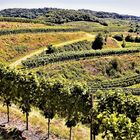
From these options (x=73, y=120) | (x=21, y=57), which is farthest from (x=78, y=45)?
(x=73, y=120)

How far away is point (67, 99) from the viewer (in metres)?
61.9

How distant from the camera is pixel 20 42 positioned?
470ft

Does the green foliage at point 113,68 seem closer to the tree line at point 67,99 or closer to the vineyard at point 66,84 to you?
the vineyard at point 66,84

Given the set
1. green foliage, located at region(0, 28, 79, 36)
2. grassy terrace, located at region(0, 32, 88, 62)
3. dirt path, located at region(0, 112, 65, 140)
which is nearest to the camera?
dirt path, located at region(0, 112, 65, 140)

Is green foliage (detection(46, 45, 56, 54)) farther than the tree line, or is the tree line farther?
green foliage (detection(46, 45, 56, 54))

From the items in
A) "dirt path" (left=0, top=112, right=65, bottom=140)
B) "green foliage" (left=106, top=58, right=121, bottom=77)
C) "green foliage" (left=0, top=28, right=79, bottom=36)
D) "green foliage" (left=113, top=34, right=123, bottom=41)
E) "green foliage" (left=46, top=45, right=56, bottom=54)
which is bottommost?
"green foliage" (left=106, top=58, right=121, bottom=77)

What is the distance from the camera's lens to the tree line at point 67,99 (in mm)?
52188

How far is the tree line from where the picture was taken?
52.2 m

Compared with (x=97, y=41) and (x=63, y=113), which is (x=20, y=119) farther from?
(x=97, y=41)

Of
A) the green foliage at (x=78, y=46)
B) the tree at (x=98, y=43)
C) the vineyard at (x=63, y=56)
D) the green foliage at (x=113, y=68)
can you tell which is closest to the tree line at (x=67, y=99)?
the vineyard at (x=63, y=56)

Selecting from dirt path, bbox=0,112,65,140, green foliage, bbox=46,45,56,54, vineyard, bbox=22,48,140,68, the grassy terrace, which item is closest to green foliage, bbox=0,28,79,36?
the grassy terrace

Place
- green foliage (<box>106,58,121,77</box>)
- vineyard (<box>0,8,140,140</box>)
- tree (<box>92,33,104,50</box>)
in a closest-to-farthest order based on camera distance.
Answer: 1. vineyard (<box>0,8,140,140</box>)
2. green foliage (<box>106,58,121,77</box>)
3. tree (<box>92,33,104,50</box>)

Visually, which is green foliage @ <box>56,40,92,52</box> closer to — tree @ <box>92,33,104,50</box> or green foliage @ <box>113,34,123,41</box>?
tree @ <box>92,33,104,50</box>

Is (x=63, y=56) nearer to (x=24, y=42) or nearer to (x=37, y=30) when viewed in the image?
(x=24, y=42)
